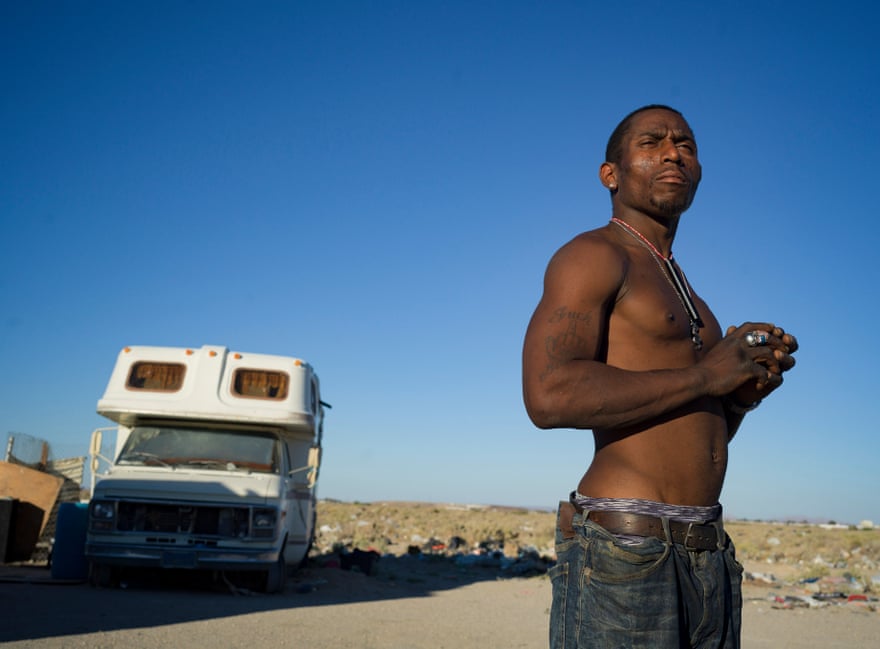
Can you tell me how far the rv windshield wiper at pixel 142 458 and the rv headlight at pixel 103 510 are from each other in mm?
715

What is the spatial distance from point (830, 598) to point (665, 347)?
12.2 meters

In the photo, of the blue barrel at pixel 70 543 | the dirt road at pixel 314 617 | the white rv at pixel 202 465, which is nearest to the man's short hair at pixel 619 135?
the dirt road at pixel 314 617

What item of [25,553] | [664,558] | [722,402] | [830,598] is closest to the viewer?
[664,558]

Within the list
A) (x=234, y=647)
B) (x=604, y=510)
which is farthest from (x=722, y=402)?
(x=234, y=647)

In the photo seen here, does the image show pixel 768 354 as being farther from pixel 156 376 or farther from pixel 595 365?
pixel 156 376

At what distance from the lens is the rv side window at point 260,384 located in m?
11.0

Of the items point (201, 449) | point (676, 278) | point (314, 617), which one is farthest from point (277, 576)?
point (676, 278)

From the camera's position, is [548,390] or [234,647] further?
[234,647]

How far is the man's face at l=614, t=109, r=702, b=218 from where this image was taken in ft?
A: 8.72

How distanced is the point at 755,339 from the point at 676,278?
1.14ft

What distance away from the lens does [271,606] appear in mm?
9742

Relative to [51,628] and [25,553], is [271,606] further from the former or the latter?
[25,553]

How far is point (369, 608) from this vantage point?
1021 centimetres

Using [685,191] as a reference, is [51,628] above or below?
below
